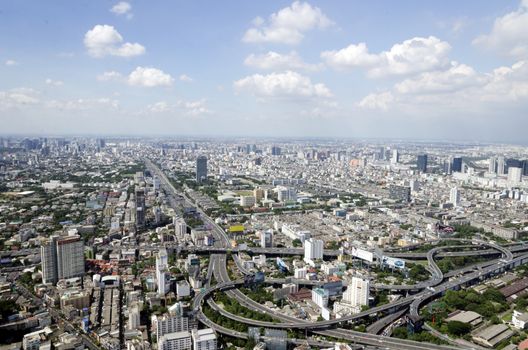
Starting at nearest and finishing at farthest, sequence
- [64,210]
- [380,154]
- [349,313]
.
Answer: [349,313], [64,210], [380,154]

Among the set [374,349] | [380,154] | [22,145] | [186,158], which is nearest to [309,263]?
[374,349]

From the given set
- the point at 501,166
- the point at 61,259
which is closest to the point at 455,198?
the point at 501,166

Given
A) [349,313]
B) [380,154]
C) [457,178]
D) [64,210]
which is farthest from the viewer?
[380,154]

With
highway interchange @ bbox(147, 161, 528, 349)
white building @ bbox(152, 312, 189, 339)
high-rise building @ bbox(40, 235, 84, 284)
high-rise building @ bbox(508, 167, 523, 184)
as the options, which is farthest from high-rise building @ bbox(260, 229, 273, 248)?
high-rise building @ bbox(508, 167, 523, 184)

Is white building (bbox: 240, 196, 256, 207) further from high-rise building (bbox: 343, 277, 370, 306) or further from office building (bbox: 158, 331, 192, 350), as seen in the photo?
office building (bbox: 158, 331, 192, 350)

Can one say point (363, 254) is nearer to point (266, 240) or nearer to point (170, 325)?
point (266, 240)

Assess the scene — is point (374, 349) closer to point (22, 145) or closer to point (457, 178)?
point (457, 178)
